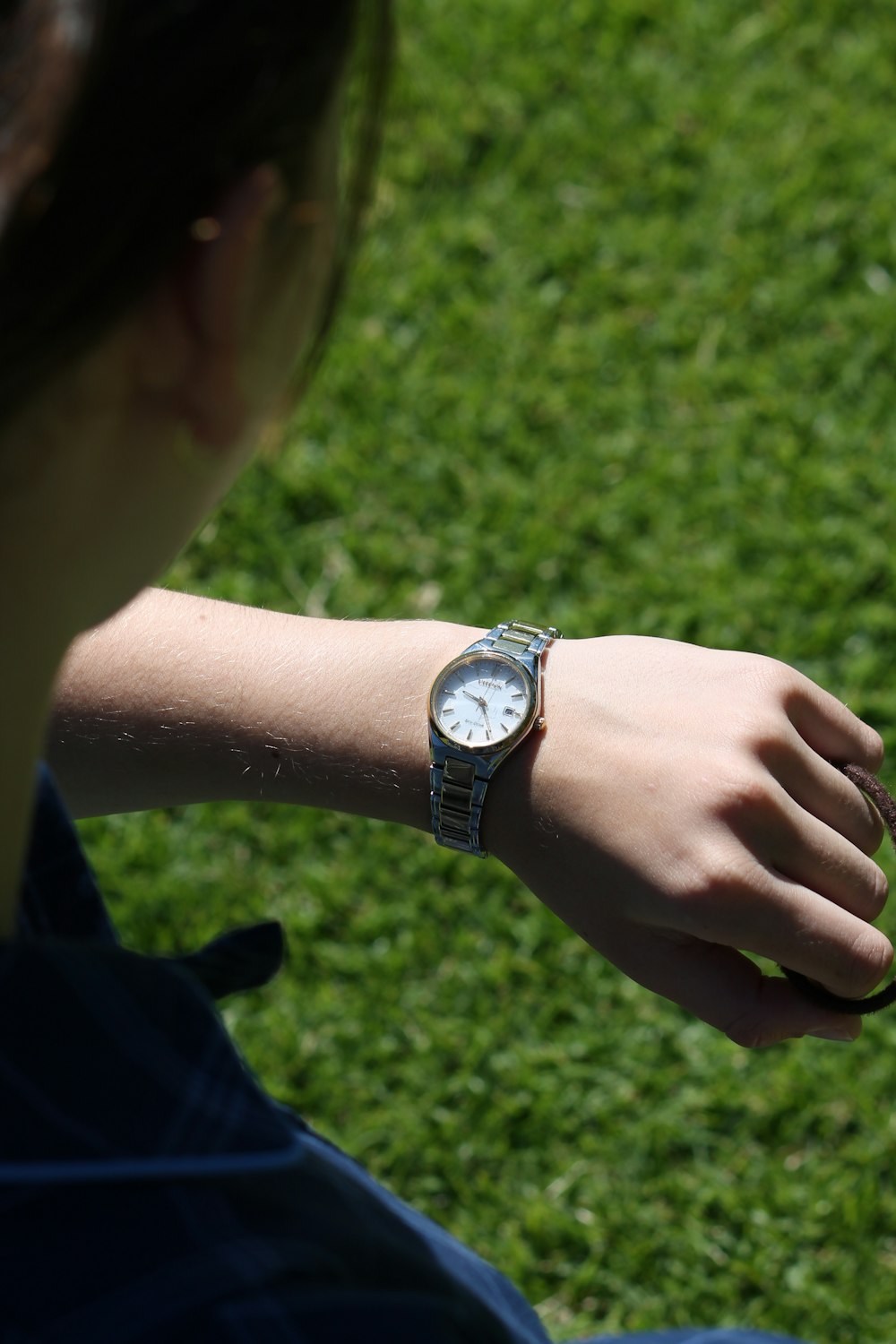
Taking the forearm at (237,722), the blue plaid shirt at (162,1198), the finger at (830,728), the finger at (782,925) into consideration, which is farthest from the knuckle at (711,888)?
the blue plaid shirt at (162,1198)

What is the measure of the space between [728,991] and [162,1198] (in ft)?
2.60

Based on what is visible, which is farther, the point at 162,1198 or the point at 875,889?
the point at 875,889

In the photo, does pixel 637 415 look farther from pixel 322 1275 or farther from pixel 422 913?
pixel 322 1275

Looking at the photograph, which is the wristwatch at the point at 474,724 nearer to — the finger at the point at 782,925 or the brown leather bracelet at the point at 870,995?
the finger at the point at 782,925

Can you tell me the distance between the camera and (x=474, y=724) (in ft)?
4.96

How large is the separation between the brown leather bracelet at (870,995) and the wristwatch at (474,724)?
0.41 metres

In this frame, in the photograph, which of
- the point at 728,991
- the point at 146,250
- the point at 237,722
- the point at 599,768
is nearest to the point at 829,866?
the point at 728,991

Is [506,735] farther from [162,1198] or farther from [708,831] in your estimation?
[162,1198]

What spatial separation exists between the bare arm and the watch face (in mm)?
35

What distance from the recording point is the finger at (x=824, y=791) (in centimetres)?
144

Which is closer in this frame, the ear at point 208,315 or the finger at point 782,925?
the ear at point 208,315

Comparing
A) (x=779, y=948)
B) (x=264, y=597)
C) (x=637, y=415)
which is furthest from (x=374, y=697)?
(x=637, y=415)

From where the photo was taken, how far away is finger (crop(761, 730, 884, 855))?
4.74 feet

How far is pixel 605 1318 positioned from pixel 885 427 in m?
2.53
